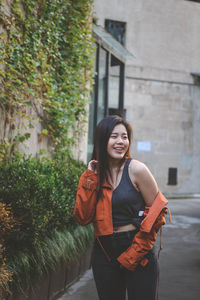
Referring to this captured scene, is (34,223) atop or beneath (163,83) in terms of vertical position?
beneath

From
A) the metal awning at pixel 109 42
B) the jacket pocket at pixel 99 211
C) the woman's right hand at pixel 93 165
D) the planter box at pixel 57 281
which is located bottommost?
the planter box at pixel 57 281

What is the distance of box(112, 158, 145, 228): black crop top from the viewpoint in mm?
2365

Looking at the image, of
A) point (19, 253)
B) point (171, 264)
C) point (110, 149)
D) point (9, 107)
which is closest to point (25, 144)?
point (9, 107)

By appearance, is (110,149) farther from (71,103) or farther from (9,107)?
(71,103)

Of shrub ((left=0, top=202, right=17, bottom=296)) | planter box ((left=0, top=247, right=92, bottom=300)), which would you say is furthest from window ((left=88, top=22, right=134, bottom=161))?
shrub ((left=0, top=202, right=17, bottom=296))

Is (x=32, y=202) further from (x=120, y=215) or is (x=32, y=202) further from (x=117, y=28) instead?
(x=117, y=28)

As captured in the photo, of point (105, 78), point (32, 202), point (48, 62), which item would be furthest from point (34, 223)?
point (105, 78)

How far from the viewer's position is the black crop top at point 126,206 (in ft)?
7.76

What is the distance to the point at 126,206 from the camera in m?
2.37

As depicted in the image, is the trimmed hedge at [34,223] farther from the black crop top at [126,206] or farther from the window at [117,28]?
the window at [117,28]

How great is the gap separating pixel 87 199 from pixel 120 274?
0.53 metres

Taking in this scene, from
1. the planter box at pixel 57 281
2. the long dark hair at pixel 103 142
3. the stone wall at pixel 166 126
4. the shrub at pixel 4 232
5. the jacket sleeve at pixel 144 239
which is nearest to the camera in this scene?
the jacket sleeve at pixel 144 239

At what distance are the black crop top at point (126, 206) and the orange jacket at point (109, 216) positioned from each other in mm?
39

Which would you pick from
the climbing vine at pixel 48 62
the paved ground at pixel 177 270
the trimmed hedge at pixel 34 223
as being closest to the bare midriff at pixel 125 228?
the trimmed hedge at pixel 34 223
